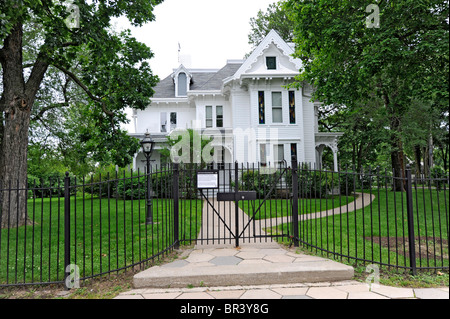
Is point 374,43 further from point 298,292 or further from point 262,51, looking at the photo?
point 262,51

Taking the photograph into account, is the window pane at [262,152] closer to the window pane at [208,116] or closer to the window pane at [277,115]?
the window pane at [277,115]

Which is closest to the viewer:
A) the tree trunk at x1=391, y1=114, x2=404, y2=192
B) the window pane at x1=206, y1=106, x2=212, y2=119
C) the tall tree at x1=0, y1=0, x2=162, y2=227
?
the tall tree at x1=0, y1=0, x2=162, y2=227

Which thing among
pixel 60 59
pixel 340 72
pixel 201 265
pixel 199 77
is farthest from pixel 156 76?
pixel 199 77

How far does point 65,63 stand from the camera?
10.1 metres

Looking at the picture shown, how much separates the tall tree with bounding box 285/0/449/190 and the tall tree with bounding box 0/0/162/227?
628 centimetres

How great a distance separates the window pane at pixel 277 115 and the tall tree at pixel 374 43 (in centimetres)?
537

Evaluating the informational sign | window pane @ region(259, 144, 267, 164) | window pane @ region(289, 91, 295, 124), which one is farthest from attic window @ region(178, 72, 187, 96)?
the informational sign

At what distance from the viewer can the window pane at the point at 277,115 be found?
17469mm

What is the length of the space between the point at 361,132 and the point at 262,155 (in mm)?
9057

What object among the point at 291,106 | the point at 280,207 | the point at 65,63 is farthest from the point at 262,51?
the point at 65,63

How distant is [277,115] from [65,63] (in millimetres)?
11723

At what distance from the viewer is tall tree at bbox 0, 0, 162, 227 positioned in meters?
8.02

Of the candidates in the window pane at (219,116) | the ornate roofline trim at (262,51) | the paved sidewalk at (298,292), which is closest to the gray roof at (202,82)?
the window pane at (219,116)

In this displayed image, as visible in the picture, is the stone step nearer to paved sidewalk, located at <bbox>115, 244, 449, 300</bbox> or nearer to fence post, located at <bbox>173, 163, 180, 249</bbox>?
paved sidewalk, located at <bbox>115, 244, 449, 300</bbox>
